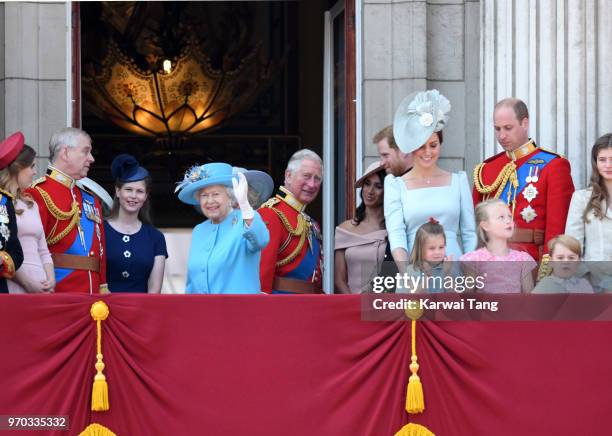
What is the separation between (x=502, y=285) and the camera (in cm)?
815

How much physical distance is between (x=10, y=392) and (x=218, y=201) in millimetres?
1619

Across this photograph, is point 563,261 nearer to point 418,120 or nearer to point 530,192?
point 530,192

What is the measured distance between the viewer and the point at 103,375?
8016 millimetres

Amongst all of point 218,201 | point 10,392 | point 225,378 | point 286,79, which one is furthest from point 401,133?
point 286,79

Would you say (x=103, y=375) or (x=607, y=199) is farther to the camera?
(x=607, y=199)

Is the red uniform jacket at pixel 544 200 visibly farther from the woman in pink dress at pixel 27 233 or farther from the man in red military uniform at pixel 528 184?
the woman in pink dress at pixel 27 233

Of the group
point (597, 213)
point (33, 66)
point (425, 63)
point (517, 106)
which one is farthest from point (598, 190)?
point (33, 66)

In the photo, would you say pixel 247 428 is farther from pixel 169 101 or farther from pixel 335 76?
pixel 169 101

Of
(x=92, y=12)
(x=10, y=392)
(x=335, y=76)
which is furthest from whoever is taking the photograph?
(x=92, y=12)

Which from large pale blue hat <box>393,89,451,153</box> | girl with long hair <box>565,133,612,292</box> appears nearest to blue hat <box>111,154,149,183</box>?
large pale blue hat <box>393,89,451,153</box>

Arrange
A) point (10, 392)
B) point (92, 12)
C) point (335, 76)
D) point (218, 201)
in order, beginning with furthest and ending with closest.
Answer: point (92, 12) → point (335, 76) → point (218, 201) → point (10, 392)

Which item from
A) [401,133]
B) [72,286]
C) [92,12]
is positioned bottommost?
[72,286]

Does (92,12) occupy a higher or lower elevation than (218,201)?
higher

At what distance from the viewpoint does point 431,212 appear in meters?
8.84
